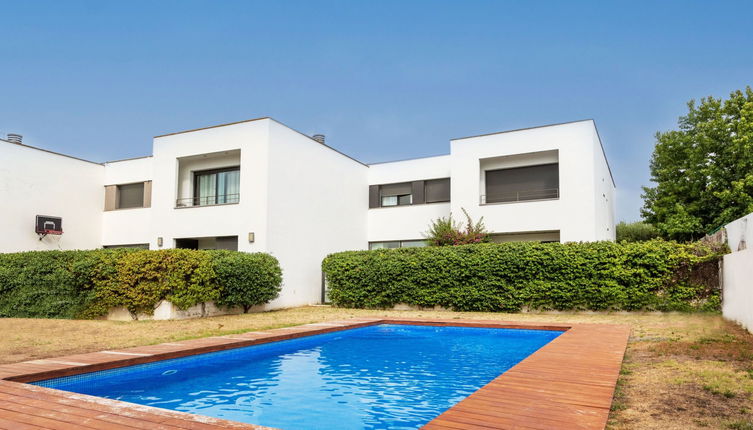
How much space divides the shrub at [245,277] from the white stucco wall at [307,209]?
1142 millimetres

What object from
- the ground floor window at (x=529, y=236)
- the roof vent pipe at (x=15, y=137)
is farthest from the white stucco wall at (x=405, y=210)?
the roof vent pipe at (x=15, y=137)

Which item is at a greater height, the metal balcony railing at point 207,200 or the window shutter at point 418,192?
the window shutter at point 418,192

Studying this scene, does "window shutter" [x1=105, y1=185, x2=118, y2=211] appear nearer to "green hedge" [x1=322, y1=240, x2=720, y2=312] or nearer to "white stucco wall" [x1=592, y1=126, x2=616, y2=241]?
"green hedge" [x1=322, y1=240, x2=720, y2=312]

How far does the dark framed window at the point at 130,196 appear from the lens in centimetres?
2014

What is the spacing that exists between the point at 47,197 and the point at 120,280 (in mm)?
8244

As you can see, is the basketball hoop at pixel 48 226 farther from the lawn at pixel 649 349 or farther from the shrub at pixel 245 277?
the shrub at pixel 245 277

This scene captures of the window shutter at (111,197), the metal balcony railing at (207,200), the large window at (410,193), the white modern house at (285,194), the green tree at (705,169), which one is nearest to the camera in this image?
the white modern house at (285,194)

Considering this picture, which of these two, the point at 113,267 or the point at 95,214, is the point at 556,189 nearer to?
the point at 113,267

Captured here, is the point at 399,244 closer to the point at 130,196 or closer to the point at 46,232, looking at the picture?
the point at 130,196

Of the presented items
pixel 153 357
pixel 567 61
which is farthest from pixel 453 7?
pixel 153 357

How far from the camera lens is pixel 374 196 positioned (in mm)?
21500

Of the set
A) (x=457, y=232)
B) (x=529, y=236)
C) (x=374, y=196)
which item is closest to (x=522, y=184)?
(x=529, y=236)

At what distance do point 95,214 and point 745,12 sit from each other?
85.8 feet

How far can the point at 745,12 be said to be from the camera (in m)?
18.1
